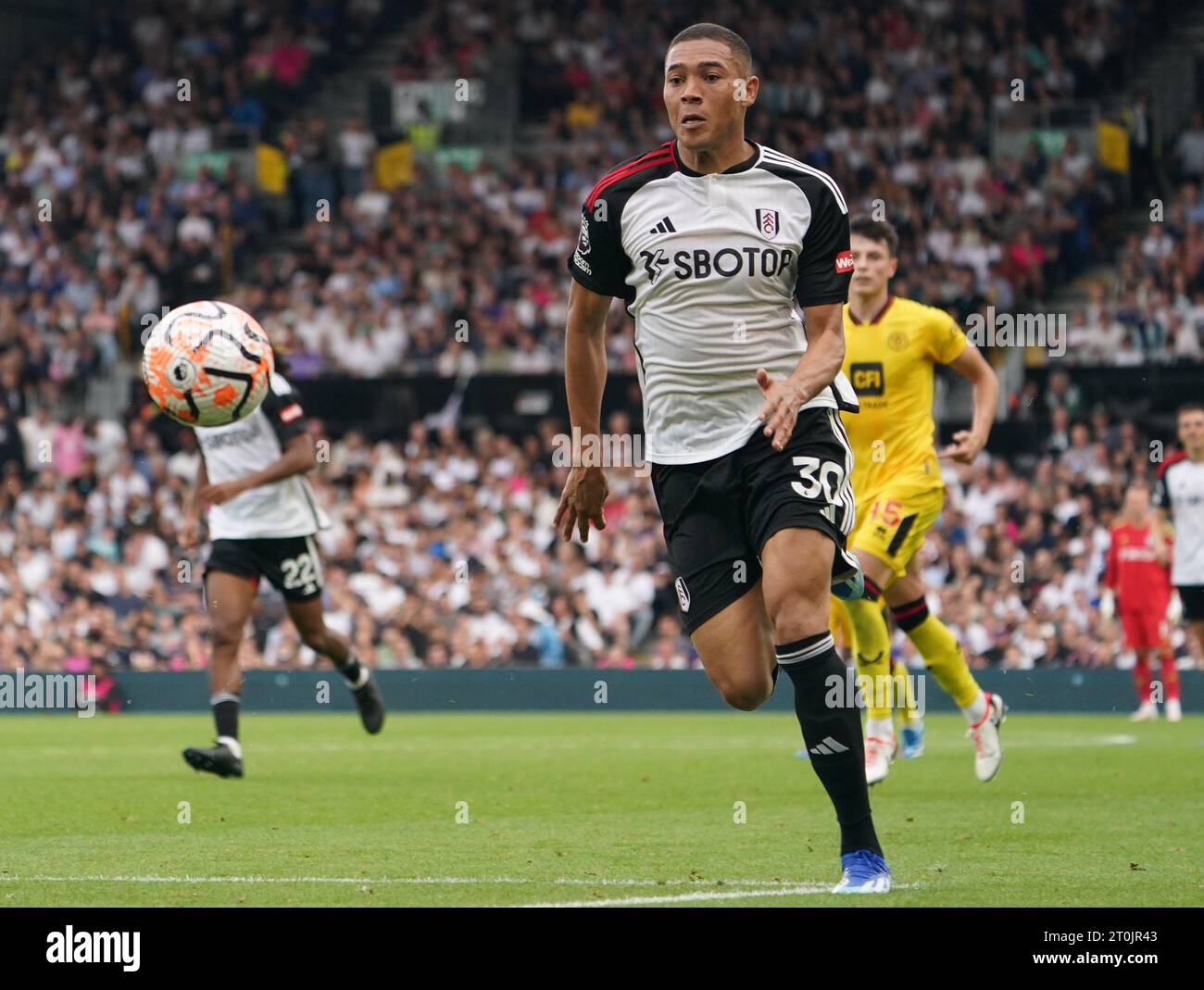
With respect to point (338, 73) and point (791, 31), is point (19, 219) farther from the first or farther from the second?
point (791, 31)

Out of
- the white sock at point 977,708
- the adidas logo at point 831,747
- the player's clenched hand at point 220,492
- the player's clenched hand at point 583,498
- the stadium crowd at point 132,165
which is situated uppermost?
the stadium crowd at point 132,165

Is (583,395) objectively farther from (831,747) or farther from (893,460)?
(893,460)

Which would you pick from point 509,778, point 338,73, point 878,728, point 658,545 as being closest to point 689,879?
point 878,728

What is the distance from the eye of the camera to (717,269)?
23.7ft

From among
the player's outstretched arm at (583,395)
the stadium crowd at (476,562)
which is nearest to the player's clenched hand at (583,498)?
the player's outstretched arm at (583,395)

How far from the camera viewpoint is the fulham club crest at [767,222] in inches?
283

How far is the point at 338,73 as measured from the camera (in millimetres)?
32000

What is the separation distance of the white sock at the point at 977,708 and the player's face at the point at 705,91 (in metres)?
4.84

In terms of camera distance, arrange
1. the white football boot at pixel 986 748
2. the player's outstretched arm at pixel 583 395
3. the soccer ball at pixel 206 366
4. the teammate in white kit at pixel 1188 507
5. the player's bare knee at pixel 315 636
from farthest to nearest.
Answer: the teammate in white kit at pixel 1188 507, the player's bare knee at pixel 315 636, the soccer ball at pixel 206 366, the white football boot at pixel 986 748, the player's outstretched arm at pixel 583 395

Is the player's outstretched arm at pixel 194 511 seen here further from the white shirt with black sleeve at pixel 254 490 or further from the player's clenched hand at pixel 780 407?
the player's clenched hand at pixel 780 407

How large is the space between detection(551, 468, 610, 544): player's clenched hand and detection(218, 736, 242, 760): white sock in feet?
15.9

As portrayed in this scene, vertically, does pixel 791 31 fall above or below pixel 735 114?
above
